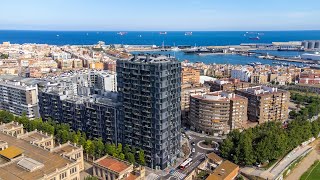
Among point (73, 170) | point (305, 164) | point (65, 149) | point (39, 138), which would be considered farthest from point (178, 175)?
point (305, 164)

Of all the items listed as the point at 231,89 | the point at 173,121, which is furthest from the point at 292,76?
the point at 173,121

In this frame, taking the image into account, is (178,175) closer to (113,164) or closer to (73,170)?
(113,164)

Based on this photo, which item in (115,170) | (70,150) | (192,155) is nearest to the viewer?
(115,170)

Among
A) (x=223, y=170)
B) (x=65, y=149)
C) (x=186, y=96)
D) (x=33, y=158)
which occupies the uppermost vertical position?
(x=186, y=96)

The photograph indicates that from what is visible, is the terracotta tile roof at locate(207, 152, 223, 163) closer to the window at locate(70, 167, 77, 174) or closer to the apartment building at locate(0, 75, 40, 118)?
the window at locate(70, 167, 77, 174)

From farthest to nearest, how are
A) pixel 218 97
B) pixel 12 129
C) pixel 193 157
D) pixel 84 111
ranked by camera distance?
pixel 218 97
pixel 84 111
pixel 193 157
pixel 12 129

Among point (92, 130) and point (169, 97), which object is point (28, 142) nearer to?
point (92, 130)

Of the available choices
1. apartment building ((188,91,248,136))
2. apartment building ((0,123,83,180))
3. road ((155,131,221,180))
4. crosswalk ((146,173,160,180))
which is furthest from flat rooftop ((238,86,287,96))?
apartment building ((0,123,83,180))

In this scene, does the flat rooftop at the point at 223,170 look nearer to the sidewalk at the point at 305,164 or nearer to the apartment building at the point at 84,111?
the sidewalk at the point at 305,164
